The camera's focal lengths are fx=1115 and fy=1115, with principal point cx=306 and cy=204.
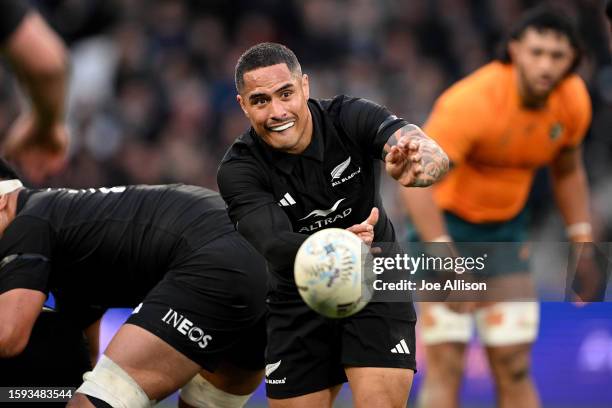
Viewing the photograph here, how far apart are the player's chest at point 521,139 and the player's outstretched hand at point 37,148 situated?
10.2ft

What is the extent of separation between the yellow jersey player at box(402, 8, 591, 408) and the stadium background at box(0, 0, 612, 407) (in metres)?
3.79

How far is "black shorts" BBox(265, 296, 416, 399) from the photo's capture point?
4.84 m

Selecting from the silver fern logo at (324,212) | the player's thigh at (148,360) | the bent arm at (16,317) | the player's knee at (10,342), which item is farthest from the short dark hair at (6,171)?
the silver fern logo at (324,212)

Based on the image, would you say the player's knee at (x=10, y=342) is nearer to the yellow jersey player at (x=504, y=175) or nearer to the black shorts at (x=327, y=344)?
the black shorts at (x=327, y=344)

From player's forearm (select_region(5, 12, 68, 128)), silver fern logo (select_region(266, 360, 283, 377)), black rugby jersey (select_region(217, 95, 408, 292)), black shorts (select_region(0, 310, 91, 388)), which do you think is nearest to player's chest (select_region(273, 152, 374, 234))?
black rugby jersey (select_region(217, 95, 408, 292))

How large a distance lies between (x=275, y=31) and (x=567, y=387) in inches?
237

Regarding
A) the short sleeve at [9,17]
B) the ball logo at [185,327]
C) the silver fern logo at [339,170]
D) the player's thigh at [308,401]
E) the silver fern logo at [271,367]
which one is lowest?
the player's thigh at [308,401]

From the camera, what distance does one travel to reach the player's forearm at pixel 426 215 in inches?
253

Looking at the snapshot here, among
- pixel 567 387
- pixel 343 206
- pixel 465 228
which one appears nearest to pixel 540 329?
pixel 567 387

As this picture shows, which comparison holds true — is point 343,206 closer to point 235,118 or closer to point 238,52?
point 235,118

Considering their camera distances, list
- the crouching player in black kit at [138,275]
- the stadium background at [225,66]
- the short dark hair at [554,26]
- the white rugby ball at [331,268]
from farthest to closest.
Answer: the stadium background at [225,66]
the short dark hair at [554,26]
the crouching player in black kit at [138,275]
the white rugby ball at [331,268]

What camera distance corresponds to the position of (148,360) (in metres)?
4.88

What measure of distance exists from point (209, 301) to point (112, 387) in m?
0.58

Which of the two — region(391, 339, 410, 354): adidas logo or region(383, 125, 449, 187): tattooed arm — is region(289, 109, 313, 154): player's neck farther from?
region(391, 339, 410, 354): adidas logo
